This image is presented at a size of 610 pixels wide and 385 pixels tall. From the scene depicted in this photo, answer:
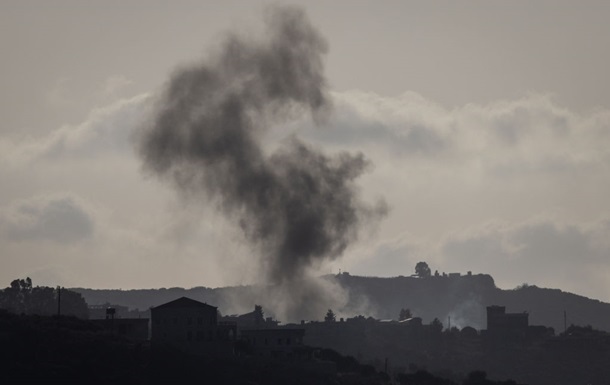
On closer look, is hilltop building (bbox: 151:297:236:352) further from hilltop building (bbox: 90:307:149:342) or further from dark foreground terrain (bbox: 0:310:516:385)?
dark foreground terrain (bbox: 0:310:516:385)

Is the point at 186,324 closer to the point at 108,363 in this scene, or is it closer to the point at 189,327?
the point at 189,327

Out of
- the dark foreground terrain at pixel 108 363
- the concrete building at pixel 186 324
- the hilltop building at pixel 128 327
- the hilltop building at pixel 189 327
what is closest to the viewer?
the dark foreground terrain at pixel 108 363

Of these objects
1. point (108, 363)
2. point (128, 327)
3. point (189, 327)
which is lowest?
point (108, 363)

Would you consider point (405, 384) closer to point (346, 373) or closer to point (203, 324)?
point (346, 373)

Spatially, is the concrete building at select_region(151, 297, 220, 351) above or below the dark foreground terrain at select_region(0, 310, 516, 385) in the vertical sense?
above

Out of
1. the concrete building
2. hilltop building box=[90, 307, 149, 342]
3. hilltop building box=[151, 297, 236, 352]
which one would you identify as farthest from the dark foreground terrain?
the concrete building

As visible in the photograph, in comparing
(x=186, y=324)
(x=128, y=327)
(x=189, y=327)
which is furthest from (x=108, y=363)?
(x=128, y=327)

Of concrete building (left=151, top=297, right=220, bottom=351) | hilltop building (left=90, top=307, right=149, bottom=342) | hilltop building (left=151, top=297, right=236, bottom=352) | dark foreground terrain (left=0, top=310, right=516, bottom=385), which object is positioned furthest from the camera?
hilltop building (left=90, top=307, right=149, bottom=342)

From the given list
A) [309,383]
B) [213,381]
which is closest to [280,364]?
[309,383]

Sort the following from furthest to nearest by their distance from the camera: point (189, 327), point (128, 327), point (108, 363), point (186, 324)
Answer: point (128, 327)
point (186, 324)
point (189, 327)
point (108, 363)

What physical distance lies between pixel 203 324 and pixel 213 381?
56.7ft

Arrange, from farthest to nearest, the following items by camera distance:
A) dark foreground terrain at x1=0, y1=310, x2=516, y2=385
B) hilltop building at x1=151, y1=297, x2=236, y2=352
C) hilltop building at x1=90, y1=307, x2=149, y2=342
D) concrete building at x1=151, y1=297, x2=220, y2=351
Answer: hilltop building at x1=90, y1=307, x2=149, y2=342 < concrete building at x1=151, y1=297, x2=220, y2=351 < hilltop building at x1=151, y1=297, x2=236, y2=352 < dark foreground terrain at x1=0, y1=310, x2=516, y2=385

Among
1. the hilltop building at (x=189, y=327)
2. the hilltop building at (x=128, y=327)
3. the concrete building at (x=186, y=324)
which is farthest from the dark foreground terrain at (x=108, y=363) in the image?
the concrete building at (x=186, y=324)

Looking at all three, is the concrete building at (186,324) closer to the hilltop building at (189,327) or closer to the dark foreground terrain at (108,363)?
the hilltop building at (189,327)
